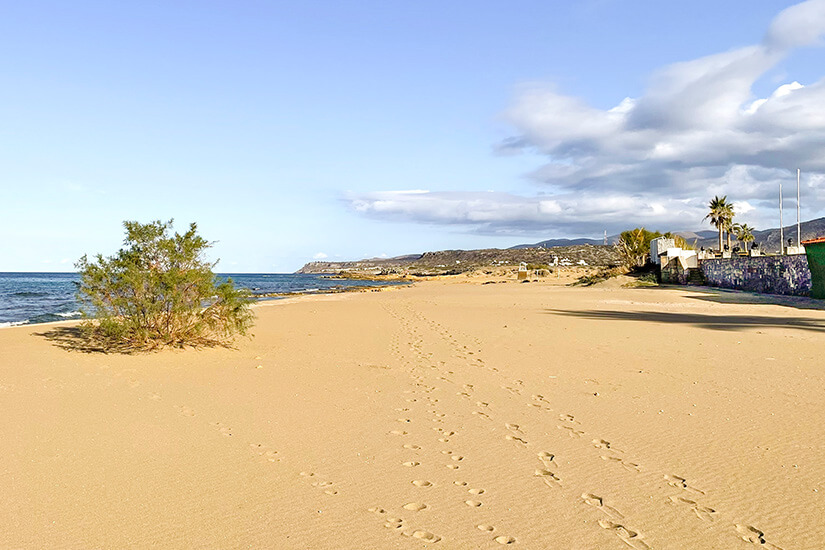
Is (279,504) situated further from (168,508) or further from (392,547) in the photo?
(392,547)

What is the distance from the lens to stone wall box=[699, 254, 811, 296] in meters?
25.3

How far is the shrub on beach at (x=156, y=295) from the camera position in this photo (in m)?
10.5

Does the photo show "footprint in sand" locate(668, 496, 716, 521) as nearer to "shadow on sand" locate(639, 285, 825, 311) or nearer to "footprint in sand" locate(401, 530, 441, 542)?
"footprint in sand" locate(401, 530, 441, 542)

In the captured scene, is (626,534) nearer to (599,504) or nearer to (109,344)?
(599,504)

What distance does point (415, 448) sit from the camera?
5453 millimetres

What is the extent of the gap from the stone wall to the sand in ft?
56.4

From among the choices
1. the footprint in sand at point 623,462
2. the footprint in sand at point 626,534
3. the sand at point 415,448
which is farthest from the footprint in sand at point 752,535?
the footprint in sand at point 623,462

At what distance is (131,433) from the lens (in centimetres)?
594

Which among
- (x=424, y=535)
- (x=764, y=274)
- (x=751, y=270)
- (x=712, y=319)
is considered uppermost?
(x=751, y=270)

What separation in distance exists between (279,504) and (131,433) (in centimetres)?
264

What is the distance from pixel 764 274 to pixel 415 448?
28.6 metres

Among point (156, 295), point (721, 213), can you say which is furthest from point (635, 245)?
point (156, 295)

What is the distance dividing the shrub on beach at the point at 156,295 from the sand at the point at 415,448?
0.72m

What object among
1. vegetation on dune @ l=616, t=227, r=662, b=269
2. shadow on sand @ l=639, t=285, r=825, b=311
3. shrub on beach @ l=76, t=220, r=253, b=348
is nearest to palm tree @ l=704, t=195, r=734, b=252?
vegetation on dune @ l=616, t=227, r=662, b=269
